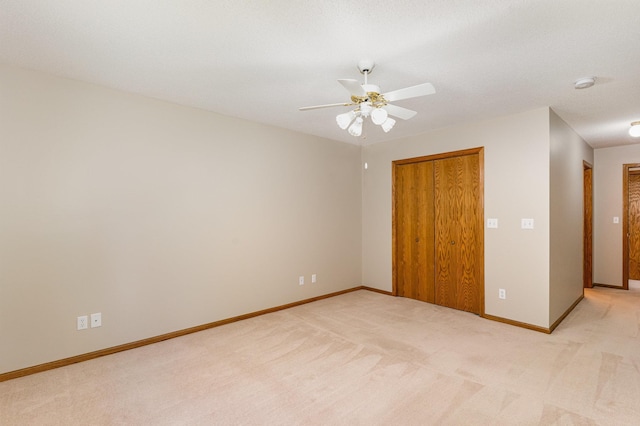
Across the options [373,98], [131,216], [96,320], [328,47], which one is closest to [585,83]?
[373,98]

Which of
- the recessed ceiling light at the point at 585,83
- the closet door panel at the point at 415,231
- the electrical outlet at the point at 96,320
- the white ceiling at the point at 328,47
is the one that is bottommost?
the electrical outlet at the point at 96,320

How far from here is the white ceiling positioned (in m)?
1.78

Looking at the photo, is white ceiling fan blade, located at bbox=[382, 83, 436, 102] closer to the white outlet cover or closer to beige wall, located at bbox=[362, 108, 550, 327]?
beige wall, located at bbox=[362, 108, 550, 327]

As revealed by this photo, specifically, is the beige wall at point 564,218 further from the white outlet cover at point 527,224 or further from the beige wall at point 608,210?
the beige wall at point 608,210

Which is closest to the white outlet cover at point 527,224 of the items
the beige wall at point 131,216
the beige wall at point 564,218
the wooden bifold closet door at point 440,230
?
the beige wall at point 564,218

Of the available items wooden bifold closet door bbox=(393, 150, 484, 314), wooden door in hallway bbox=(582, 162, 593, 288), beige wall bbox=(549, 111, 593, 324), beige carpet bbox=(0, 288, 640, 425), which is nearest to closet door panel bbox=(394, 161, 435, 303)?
wooden bifold closet door bbox=(393, 150, 484, 314)

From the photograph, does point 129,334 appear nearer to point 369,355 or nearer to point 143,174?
point 143,174

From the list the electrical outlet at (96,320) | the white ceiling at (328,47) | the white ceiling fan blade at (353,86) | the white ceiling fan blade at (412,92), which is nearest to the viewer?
the white ceiling at (328,47)

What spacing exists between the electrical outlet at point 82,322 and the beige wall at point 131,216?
0.04 m

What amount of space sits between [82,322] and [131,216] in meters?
1.00

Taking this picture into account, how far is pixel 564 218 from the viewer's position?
3832 mm

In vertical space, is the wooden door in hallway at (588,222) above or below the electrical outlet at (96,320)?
above

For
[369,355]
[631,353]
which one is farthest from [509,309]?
[369,355]

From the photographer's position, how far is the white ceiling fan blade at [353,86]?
195 cm
